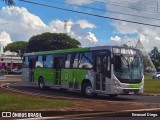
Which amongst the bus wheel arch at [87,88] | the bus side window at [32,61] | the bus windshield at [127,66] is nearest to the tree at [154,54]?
the bus side window at [32,61]

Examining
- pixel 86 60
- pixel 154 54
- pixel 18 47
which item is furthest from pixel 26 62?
pixel 154 54

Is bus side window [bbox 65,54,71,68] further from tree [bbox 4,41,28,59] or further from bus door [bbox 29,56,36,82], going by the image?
tree [bbox 4,41,28,59]

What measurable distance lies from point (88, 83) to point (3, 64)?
104646 mm

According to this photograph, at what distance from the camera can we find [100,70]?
2269 cm

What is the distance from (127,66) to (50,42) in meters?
77.5

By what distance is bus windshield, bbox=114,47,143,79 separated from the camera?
2200cm

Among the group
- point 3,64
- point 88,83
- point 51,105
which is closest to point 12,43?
point 3,64

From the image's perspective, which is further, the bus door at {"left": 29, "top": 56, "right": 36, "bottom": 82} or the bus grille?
the bus door at {"left": 29, "top": 56, "right": 36, "bottom": 82}

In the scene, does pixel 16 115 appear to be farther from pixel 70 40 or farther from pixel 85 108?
pixel 70 40

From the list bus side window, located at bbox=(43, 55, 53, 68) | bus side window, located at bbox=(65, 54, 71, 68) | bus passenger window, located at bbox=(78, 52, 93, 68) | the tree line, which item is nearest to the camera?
bus passenger window, located at bbox=(78, 52, 93, 68)

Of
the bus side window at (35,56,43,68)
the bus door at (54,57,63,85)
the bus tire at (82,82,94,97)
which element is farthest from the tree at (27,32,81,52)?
the bus tire at (82,82,94,97)

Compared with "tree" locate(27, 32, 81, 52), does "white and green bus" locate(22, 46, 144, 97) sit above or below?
below

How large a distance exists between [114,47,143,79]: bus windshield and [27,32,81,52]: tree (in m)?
75.3

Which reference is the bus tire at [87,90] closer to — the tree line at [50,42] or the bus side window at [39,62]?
the bus side window at [39,62]
